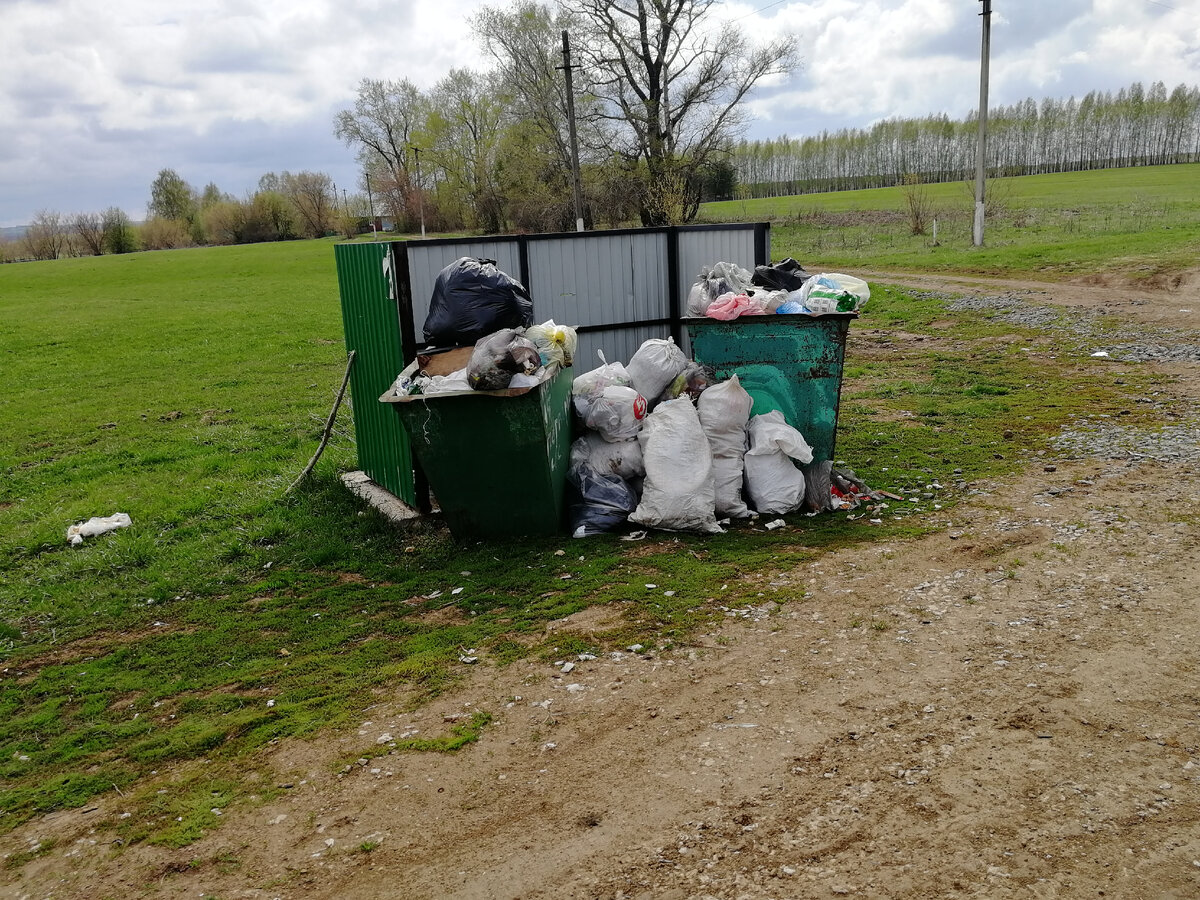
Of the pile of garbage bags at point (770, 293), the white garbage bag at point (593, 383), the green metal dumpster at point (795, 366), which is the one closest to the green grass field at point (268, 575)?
the green metal dumpster at point (795, 366)

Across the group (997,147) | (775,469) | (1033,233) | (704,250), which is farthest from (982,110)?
(997,147)

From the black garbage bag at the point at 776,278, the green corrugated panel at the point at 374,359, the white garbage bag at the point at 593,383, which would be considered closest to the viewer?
Result: the white garbage bag at the point at 593,383

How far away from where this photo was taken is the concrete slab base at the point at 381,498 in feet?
21.9

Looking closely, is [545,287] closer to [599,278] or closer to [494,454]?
[599,278]

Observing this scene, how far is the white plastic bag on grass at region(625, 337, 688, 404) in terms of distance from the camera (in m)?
6.55

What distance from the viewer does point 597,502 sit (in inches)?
241

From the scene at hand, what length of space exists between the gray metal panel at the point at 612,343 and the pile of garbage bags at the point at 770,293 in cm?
75

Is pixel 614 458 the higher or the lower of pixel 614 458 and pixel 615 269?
the lower

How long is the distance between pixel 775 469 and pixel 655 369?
109 centimetres

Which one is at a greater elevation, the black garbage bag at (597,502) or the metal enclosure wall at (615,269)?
the metal enclosure wall at (615,269)

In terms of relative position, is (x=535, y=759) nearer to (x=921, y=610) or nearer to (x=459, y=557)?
(x=921, y=610)

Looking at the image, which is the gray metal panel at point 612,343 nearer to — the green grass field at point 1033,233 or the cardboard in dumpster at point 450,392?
the cardboard in dumpster at point 450,392

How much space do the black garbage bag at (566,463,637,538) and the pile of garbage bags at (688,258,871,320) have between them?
4.85 ft

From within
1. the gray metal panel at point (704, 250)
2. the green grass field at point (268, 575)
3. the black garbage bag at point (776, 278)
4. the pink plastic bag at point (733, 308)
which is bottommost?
the green grass field at point (268, 575)
